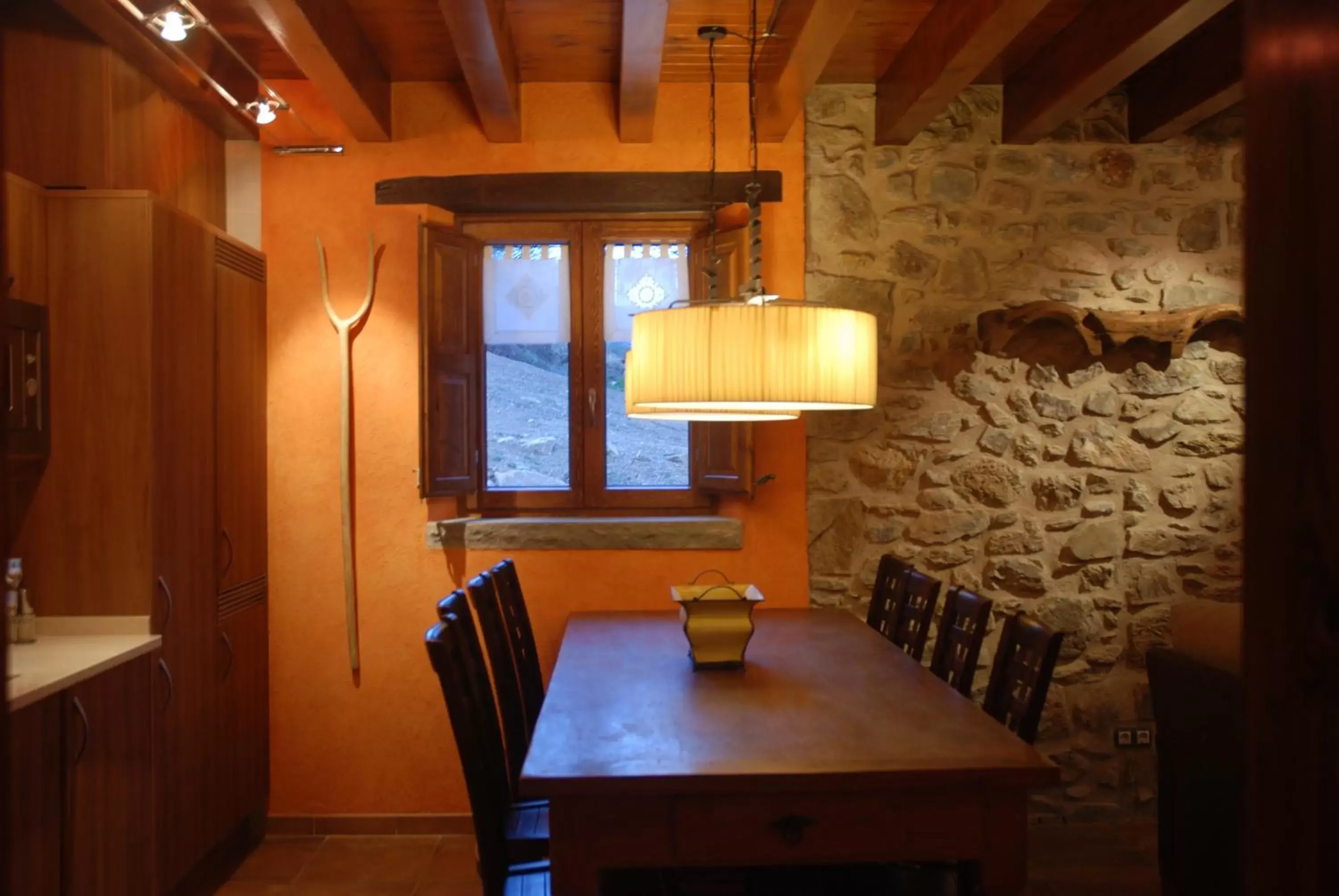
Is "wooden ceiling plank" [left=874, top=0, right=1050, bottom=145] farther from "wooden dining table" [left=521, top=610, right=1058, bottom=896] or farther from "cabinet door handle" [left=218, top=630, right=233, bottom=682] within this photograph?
"cabinet door handle" [left=218, top=630, right=233, bottom=682]

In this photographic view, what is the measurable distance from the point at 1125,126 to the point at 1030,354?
3.29ft

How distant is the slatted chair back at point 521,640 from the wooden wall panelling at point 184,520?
1002mm

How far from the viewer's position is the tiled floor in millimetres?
3480

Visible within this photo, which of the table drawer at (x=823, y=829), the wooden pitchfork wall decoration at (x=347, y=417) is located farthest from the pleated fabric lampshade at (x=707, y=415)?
the wooden pitchfork wall decoration at (x=347, y=417)

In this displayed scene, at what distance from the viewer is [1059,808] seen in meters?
4.02

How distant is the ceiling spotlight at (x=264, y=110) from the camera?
3.46 m

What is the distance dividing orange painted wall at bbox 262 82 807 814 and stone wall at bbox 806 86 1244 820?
0.18 m

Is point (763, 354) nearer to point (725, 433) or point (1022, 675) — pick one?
point (1022, 675)

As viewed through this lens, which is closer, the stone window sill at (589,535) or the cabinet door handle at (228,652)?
the cabinet door handle at (228,652)

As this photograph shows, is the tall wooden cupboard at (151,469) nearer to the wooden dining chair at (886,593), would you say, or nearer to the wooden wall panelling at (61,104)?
the wooden wall panelling at (61,104)

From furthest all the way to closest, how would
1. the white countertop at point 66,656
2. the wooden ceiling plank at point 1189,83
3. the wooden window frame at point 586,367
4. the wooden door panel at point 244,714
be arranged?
the wooden window frame at point 586,367
the wooden door panel at point 244,714
the wooden ceiling plank at point 1189,83
the white countertop at point 66,656

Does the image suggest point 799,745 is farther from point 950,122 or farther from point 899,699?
point 950,122

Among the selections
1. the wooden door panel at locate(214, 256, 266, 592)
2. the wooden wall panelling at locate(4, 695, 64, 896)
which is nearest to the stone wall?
the wooden door panel at locate(214, 256, 266, 592)

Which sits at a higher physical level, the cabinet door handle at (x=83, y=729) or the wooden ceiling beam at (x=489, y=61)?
the wooden ceiling beam at (x=489, y=61)
